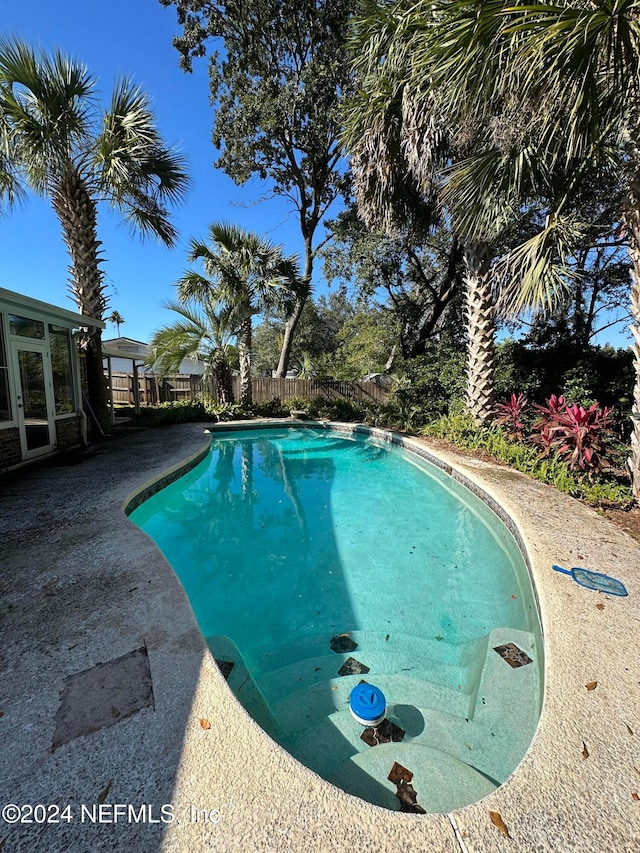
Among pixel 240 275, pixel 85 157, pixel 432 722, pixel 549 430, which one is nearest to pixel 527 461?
pixel 549 430

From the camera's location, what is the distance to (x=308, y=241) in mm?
15984

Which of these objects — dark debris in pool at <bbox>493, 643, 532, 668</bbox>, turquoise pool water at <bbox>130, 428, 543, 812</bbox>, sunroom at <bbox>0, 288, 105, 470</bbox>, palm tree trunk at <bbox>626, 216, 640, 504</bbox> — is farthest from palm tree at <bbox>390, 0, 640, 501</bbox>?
sunroom at <bbox>0, 288, 105, 470</bbox>

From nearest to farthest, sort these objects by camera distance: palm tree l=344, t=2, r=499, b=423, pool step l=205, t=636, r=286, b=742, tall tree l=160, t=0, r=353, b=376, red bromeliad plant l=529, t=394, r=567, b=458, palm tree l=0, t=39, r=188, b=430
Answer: pool step l=205, t=636, r=286, b=742
palm tree l=344, t=2, r=499, b=423
red bromeliad plant l=529, t=394, r=567, b=458
palm tree l=0, t=39, r=188, b=430
tall tree l=160, t=0, r=353, b=376

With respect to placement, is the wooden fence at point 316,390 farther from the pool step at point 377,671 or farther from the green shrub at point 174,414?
the pool step at point 377,671

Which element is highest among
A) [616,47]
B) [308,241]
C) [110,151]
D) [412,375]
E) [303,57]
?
[303,57]

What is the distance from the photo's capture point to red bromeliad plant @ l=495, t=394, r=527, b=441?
7.42 meters

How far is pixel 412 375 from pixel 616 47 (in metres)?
8.20

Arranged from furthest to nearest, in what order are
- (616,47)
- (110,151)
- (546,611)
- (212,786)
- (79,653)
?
(110,151)
(616,47)
(546,611)
(79,653)
(212,786)

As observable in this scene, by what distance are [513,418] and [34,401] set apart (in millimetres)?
9212

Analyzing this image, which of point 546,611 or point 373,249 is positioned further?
point 373,249

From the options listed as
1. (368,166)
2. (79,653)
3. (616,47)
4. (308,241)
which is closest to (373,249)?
(308,241)

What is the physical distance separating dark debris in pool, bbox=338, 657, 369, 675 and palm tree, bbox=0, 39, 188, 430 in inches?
343

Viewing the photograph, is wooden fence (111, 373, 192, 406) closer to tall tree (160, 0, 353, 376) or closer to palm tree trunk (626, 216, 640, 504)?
tall tree (160, 0, 353, 376)

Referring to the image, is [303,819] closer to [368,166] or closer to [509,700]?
[509,700]
